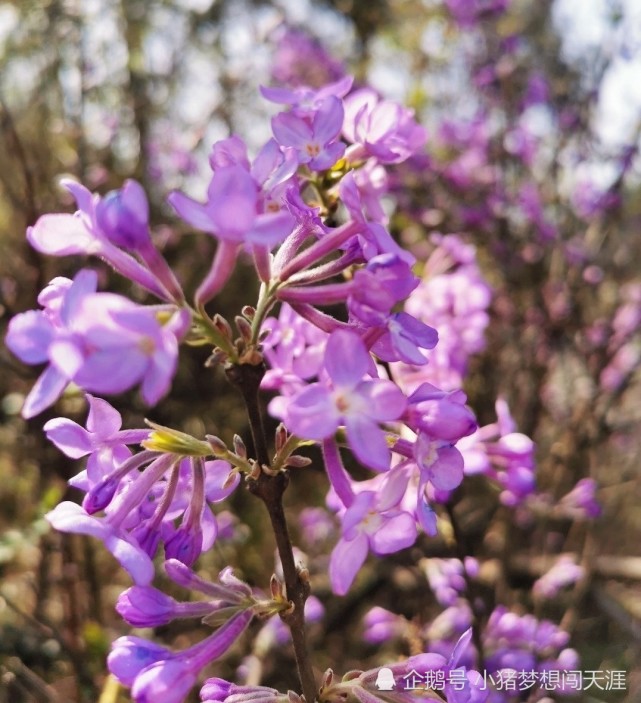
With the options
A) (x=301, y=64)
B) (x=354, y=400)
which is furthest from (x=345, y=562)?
(x=301, y=64)

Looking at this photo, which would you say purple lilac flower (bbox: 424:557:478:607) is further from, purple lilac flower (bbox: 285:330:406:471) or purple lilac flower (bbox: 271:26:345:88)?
purple lilac flower (bbox: 271:26:345:88)

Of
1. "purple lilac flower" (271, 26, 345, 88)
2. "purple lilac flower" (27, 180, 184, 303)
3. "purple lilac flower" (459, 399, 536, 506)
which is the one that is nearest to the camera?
"purple lilac flower" (27, 180, 184, 303)

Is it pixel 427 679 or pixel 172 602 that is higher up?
pixel 172 602

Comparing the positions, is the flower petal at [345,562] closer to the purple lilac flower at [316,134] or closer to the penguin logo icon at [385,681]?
the penguin logo icon at [385,681]

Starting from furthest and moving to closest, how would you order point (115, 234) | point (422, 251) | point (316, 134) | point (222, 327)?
point (422, 251) → point (316, 134) → point (222, 327) → point (115, 234)

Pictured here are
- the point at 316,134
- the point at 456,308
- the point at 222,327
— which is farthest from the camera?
the point at 456,308

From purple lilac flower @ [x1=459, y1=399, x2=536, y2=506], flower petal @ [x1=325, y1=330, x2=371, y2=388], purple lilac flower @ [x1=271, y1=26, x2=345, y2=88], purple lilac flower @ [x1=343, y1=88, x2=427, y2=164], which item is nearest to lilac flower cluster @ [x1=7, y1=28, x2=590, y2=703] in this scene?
flower petal @ [x1=325, y1=330, x2=371, y2=388]

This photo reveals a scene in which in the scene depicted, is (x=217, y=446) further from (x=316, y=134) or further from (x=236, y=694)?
(x=316, y=134)

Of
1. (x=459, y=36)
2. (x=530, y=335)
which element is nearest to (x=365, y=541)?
(x=530, y=335)
